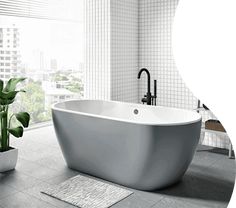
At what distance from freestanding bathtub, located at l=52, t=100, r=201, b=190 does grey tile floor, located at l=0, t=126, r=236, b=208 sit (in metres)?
0.15

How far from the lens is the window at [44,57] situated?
4.83m

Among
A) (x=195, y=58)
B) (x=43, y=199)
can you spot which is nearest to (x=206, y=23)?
(x=195, y=58)

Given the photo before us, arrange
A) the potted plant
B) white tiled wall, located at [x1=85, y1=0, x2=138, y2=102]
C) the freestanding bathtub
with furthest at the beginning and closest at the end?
white tiled wall, located at [x1=85, y1=0, x2=138, y2=102], the potted plant, the freestanding bathtub

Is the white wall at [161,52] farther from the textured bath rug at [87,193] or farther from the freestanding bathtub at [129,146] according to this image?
the textured bath rug at [87,193]

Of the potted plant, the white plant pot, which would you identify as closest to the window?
the potted plant

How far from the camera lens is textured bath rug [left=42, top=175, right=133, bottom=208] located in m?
2.76

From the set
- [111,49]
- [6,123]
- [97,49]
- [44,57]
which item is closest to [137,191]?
[6,123]

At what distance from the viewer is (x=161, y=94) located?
4.94 meters

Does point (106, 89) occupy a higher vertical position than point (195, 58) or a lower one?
lower

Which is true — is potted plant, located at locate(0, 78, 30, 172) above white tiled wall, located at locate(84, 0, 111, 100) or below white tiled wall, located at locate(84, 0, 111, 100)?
below

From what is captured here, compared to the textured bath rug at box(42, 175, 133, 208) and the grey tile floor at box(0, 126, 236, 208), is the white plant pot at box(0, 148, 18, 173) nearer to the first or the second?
the grey tile floor at box(0, 126, 236, 208)

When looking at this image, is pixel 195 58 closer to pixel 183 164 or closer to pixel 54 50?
pixel 183 164

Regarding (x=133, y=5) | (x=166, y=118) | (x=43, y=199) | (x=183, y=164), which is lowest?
(x=43, y=199)

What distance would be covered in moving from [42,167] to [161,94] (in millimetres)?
2174
